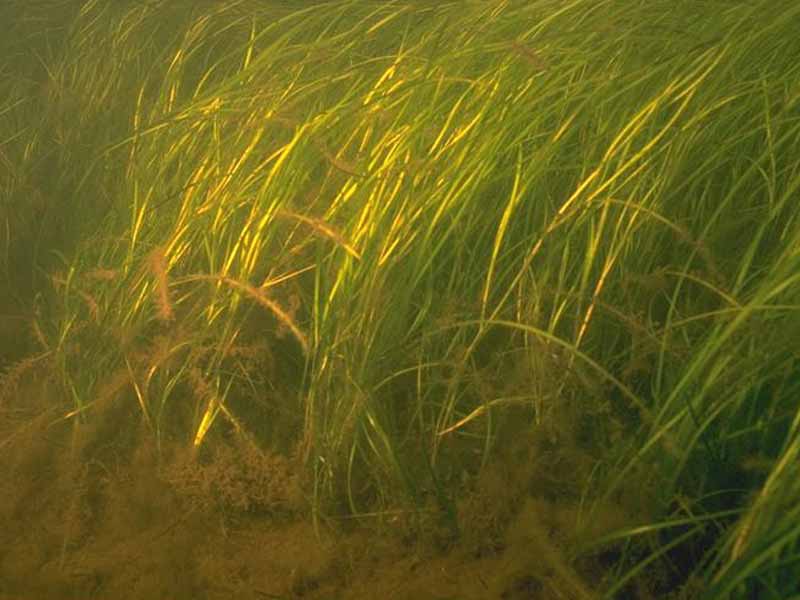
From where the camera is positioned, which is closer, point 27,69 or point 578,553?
point 578,553

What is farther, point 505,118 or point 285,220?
point 285,220

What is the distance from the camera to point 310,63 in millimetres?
3502

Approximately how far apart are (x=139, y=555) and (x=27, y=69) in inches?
141

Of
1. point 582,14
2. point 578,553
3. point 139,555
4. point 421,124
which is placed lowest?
point 139,555

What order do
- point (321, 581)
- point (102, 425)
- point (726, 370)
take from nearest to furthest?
1. point (726, 370)
2. point (321, 581)
3. point (102, 425)

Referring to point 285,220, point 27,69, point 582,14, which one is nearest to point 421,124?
point 285,220

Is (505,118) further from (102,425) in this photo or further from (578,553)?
(102,425)

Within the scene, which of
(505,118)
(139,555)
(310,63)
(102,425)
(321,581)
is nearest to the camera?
(321,581)

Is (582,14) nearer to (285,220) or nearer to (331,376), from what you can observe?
(285,220)

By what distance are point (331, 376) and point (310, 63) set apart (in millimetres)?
1497

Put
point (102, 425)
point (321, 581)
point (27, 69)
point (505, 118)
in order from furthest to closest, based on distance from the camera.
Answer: point (27, 69) → point (102, 425) → point (505, 118) → point (321, 581)

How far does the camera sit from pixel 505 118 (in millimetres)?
2613

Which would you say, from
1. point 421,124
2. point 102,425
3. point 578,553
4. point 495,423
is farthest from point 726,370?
point 102,425

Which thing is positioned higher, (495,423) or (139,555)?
(495,423)
